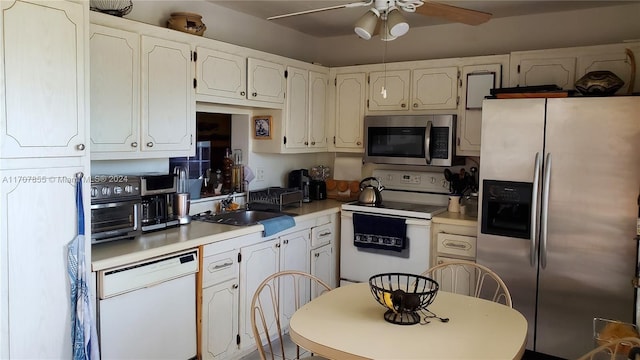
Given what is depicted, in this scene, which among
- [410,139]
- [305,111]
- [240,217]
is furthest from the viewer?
[305,111]

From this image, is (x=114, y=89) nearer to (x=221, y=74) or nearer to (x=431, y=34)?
(x=221, y=74)

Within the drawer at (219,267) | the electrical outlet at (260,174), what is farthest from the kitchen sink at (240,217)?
the electrical outlet at (260,174)

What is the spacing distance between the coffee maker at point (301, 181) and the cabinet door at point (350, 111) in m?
0.39

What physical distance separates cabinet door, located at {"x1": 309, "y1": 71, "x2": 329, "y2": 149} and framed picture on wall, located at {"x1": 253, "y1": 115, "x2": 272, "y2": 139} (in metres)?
0.43

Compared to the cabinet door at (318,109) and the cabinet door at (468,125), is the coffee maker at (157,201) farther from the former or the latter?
the cabinet door at (468,125)

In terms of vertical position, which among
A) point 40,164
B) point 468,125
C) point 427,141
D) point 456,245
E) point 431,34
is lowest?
point 456,245

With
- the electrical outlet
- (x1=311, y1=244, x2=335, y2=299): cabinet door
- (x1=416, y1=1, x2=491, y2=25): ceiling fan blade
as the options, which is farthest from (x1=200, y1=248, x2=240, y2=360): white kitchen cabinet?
(x1=416, y1=1, x2=491, y2=25): ceiling fan blade

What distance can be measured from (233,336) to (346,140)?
201cm

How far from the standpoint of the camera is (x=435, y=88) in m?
3.99

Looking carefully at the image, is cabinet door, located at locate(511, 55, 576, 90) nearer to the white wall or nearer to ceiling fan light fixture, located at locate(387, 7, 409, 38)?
the white wall

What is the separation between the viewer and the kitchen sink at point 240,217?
335 centimetres

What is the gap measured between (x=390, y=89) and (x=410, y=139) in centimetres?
46

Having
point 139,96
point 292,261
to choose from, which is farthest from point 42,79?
point 292,261

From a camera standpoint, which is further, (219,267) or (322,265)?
(322,265)
